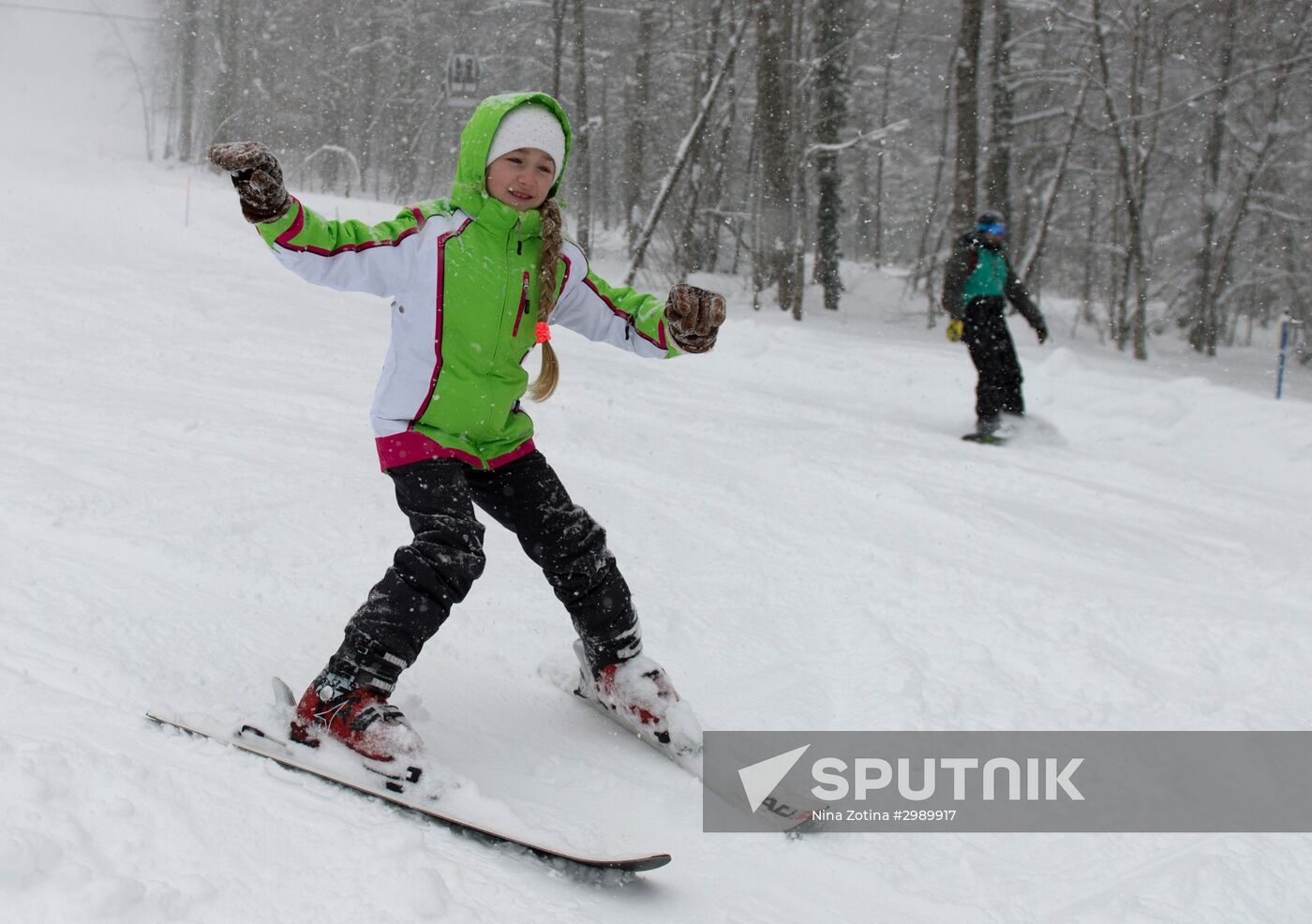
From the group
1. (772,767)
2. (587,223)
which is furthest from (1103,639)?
(587,223)

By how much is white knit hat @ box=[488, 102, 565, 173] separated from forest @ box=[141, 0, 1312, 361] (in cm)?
1096

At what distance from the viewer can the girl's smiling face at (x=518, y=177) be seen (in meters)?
2.59

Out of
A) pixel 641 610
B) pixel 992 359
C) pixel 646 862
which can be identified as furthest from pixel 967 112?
pixel 646 862

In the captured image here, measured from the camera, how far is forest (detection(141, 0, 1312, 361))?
14062 millimetres

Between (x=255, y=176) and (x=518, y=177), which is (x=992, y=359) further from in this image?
(x=255, y=176)

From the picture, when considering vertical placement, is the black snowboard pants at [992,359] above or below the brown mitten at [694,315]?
below

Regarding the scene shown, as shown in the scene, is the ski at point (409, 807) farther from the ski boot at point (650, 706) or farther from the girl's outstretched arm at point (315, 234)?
the girl's outstretched arm at point (315, 234)

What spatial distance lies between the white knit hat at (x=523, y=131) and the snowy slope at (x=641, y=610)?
5.10 ft

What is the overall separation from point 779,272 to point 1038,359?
13.6 ft

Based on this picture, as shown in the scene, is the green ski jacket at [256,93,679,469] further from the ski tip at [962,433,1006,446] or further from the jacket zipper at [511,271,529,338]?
the ski tip at [962,433,1006,446]

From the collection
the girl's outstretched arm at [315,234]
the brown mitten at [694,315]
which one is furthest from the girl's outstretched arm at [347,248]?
the brown mitten at [694,315]

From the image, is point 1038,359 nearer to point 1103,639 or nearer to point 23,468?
point 1103,639

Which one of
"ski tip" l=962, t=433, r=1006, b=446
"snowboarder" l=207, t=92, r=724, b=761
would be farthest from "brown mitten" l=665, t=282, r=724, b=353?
"ski tip" l=962, t=433, r=1006, b=446

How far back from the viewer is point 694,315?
2.59 metres
